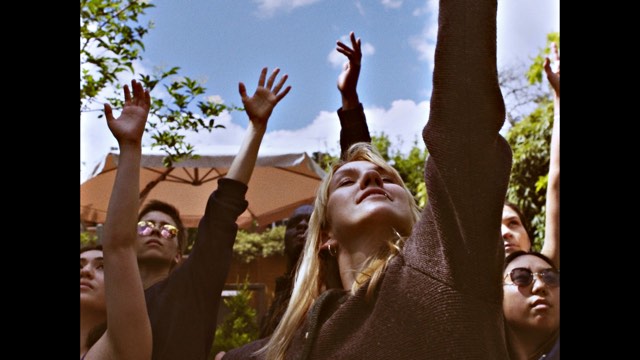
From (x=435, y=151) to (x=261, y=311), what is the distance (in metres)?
0.90

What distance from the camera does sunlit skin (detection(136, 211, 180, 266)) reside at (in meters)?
1.80

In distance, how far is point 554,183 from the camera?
5.88ft

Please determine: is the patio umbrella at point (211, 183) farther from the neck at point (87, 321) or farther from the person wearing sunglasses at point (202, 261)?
the neck at point (87, 321)

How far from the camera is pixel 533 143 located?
1942 millimetres

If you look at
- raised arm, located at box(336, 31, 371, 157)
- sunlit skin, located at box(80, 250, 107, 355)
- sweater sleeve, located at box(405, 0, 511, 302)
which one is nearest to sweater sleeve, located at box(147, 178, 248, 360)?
sunlit skin, located at box(80, 250, 107, 355)

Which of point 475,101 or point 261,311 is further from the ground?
point 475,101

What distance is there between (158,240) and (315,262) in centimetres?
54

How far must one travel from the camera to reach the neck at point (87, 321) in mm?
1827

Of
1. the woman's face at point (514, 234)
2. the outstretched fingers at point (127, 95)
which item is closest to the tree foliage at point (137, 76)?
the outstretched fingers at point (127, 95)

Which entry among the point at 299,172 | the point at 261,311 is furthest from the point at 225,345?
the point at 299,172

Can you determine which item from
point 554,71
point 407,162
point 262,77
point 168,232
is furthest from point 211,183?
point 554,71

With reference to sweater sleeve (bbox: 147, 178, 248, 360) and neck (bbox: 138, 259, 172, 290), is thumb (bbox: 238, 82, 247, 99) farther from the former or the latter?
neck (bbox: 138, 259, 172, 290)

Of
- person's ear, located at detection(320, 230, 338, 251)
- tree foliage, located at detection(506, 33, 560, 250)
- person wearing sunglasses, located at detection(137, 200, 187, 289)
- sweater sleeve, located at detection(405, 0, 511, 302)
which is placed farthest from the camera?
tree foliage, located at detection(506, 33, 560, 250)
